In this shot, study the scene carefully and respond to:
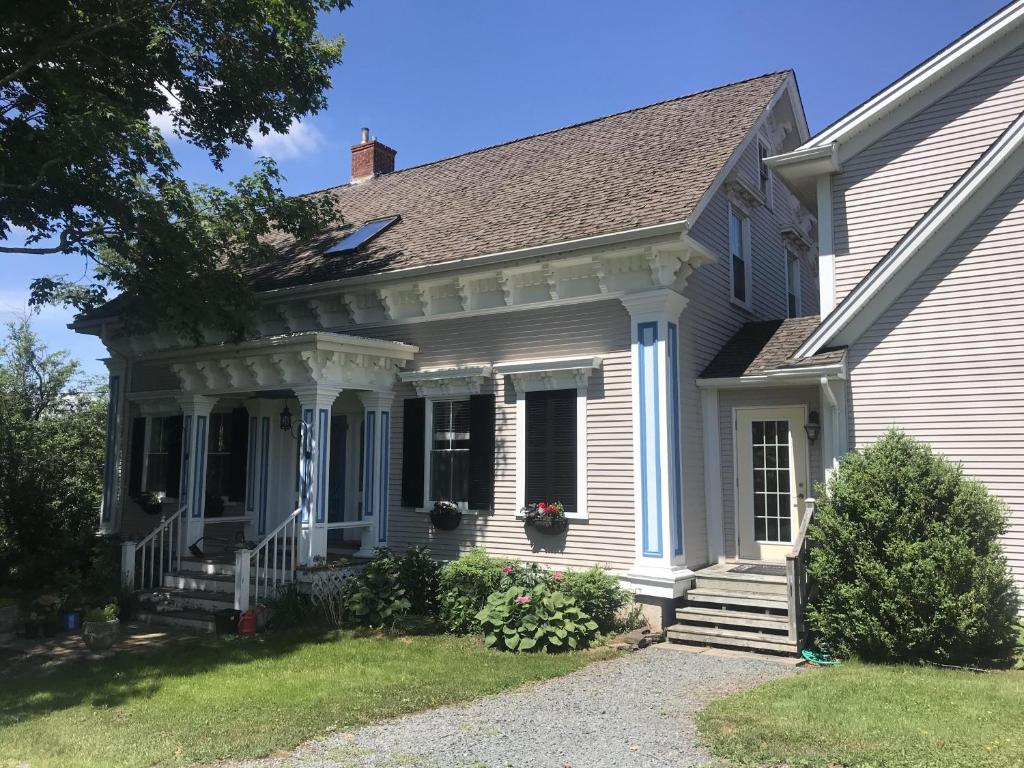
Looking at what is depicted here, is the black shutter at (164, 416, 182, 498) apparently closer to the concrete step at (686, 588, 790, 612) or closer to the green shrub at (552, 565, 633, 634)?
the green shrub at (552, 565, 633, 634)

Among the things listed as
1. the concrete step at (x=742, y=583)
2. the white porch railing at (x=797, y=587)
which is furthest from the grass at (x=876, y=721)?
the concrete step at (x=742, y=583)

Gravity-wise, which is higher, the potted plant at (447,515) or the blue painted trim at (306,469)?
the blue painted trim at (306,469)

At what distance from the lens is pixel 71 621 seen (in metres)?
10.8

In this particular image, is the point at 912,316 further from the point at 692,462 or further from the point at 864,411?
the point at 692,462

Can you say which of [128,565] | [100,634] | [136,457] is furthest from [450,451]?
[136,457]

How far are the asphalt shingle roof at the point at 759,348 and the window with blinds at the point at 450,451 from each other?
3.66 metres

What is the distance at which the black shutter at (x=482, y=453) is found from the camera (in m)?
11.3

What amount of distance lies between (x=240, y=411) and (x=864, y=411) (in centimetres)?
1043

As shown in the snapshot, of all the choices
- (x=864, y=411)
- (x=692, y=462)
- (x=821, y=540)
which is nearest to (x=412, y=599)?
(x=692, y=462)

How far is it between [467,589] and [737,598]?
3445 millimetres

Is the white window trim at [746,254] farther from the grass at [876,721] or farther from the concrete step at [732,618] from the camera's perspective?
the grass at [876,721]

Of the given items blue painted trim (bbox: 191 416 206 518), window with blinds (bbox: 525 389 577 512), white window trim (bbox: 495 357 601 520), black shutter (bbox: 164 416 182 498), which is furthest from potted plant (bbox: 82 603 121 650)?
window with blinds (bbox: 525 389 577 512)

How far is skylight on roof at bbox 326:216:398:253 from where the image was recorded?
14.0 m

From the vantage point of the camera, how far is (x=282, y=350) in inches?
446
